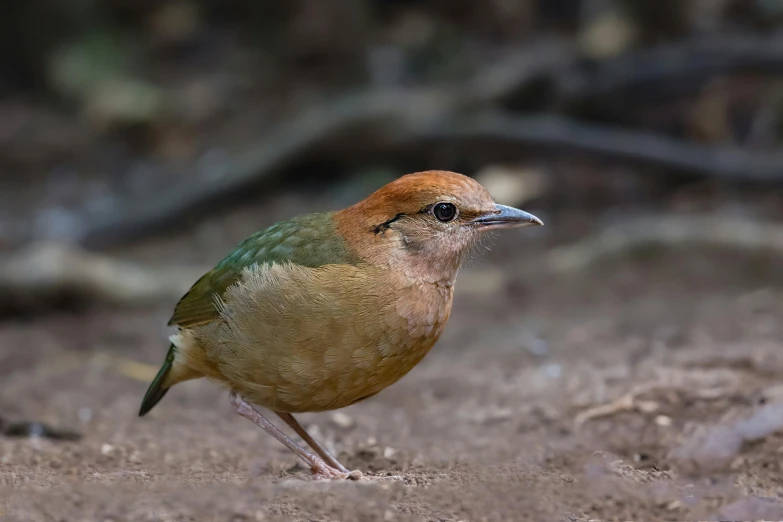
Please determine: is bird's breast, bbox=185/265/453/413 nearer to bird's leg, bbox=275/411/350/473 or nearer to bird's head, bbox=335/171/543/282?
bird's head, bbox=335/171/543/282

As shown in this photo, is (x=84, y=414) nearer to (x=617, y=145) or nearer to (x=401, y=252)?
(x=401, y=252)

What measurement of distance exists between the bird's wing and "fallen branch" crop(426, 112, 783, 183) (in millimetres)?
5365

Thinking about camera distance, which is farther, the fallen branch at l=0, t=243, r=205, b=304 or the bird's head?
the fallen branch at l=0, t=243, r=205, b=304

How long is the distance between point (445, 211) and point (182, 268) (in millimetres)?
5036

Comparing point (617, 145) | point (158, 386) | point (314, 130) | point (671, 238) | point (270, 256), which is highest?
point (617, 145)

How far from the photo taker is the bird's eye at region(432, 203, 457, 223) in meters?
3.93

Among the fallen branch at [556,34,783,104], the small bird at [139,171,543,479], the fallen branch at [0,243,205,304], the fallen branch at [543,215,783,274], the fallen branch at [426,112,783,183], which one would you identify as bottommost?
the small bird at [139,171,543,479]

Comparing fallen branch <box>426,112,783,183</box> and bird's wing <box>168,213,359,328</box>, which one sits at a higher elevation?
fallen branch <box>426,112,783,183</box>

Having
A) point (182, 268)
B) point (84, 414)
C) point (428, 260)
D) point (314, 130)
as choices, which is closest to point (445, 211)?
point (428, 260)

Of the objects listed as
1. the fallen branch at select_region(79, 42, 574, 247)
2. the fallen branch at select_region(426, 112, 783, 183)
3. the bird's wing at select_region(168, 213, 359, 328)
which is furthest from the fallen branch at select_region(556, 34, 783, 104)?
the bird's wing at select_region(168, 213, 359, 328)

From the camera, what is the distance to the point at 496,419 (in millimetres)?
5094

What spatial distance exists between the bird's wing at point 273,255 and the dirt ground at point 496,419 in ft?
2.33

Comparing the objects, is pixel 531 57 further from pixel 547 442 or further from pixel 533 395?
pixel 547 442

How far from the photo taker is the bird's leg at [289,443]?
12.4 ft
